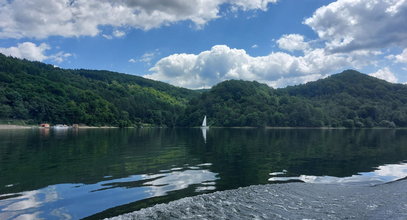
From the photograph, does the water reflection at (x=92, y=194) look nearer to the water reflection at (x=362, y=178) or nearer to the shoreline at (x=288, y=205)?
the shoreline at (x=288, y=205)

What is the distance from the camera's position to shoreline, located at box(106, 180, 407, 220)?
11.7 metres

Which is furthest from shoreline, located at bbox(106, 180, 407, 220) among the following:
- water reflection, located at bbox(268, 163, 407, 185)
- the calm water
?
water reflection, located at bbox(268, 163, 407, 185)

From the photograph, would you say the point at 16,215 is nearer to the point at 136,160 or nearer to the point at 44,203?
the point at 44,203

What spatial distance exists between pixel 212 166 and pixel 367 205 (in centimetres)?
1335

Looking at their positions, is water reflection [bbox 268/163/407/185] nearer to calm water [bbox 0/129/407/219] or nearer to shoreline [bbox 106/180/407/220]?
calm water [bbox 0/129/407/219]

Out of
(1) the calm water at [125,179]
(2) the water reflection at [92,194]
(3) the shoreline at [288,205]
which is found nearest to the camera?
(3) the shoreline at [288,205]

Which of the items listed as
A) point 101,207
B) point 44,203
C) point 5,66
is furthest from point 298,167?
point 5,66

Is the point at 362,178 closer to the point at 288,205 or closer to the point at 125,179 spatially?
the point at 288,205

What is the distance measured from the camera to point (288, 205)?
13234 mm

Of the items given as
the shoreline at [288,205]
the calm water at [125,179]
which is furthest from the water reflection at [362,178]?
the shoreline at [288,205]

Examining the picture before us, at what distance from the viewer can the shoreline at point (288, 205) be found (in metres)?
11.7

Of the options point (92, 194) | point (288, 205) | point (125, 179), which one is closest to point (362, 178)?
point (288, 205)

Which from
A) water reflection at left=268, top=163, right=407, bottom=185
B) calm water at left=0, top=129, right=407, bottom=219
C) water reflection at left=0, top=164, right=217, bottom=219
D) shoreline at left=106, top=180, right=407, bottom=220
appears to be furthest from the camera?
water reflection at left=268, top=163, right=407, bottom=185

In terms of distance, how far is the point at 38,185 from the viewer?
17.0 m
